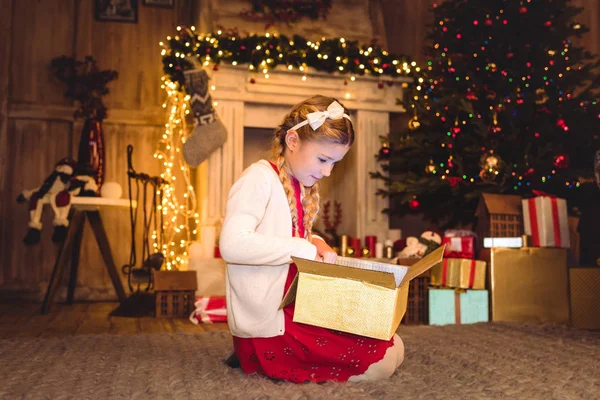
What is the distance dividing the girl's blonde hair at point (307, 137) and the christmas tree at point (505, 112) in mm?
1980

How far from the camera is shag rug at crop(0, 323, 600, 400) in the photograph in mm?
1665

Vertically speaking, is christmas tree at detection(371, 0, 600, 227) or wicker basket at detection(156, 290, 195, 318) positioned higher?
christmas tree at detection(371, 0, 600, 227)

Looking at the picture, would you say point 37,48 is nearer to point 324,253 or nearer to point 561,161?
point 561,161

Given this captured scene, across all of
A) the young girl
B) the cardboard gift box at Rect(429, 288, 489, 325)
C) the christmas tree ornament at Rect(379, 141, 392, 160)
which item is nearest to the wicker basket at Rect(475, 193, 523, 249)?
the cardboard gift box at Rect(429, 288, 489, 325)

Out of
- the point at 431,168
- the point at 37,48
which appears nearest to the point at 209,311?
the point at 431,168

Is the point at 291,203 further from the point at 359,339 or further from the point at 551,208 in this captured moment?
the point at 551,208

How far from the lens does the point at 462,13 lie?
4.00m

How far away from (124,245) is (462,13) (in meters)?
2.89

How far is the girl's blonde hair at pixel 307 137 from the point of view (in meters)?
1.80

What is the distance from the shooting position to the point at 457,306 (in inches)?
132

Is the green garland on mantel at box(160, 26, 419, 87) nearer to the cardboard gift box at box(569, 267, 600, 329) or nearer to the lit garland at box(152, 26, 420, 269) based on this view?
the lit garland at box(152, 26, 420, 269)

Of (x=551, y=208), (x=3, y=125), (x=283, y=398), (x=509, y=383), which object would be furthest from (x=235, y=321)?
(x=3, y=125)

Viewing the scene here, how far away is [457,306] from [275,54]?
195cm

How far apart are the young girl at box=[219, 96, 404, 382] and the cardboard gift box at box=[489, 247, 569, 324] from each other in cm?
167
